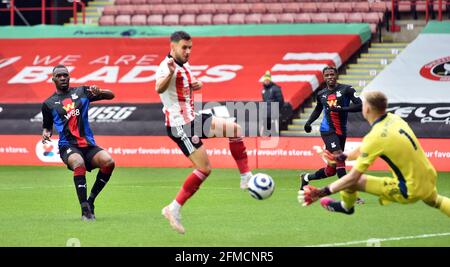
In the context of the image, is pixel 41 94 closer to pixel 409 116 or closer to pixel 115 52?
pixel 115 52

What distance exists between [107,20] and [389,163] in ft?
83.5

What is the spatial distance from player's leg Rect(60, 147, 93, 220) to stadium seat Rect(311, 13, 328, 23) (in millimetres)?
19241

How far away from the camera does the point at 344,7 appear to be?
32594 millimetres

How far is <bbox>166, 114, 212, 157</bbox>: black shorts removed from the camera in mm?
12141

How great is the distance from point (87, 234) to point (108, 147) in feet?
45.4

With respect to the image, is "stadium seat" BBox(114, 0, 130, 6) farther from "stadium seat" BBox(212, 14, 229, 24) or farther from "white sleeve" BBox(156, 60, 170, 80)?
"white sleeve" BBox(156, 60, 170, 80)

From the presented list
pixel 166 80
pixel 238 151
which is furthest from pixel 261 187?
pixel 166 80

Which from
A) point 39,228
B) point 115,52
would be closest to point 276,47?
point 115,52

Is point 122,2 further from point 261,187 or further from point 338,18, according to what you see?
point 261,187

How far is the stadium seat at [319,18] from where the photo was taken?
106 feet

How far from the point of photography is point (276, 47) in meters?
31.2

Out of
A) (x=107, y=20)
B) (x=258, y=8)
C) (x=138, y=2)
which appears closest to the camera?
(x=258, y=8)

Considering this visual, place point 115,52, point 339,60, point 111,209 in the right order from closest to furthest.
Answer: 1. point 111,209
2. point 339,60
3. point 115,52

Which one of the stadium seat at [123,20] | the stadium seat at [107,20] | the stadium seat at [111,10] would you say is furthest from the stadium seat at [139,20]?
the stadium seat at [111,10]
